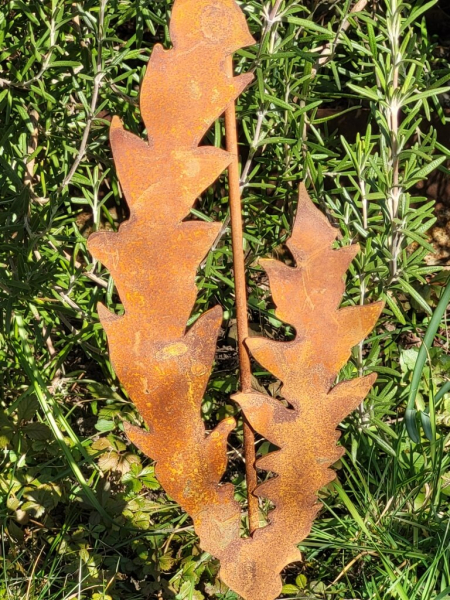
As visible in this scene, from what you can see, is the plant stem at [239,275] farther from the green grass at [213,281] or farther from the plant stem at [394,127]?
the plant stem at [394,127]

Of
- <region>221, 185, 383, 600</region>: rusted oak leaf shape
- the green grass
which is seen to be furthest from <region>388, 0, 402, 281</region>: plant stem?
<region>221, 185, 383, 600</region>: rusted oak leaf shape

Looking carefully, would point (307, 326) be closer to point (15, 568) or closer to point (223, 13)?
point (223, 13)

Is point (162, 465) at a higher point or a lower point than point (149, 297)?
lower

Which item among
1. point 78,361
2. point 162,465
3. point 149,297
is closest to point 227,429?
point 162,465

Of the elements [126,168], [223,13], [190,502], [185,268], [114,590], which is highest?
[223,13]

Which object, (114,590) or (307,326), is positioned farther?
(114,590)

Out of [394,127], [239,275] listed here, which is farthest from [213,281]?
[239,275]

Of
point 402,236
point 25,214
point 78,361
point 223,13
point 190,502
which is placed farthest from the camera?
point 78,361

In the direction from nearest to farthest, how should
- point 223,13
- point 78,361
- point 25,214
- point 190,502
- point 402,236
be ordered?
1. point 223,13
2. point 190,502
3. point 402,236
4. point 25,214
5. point 78,361
